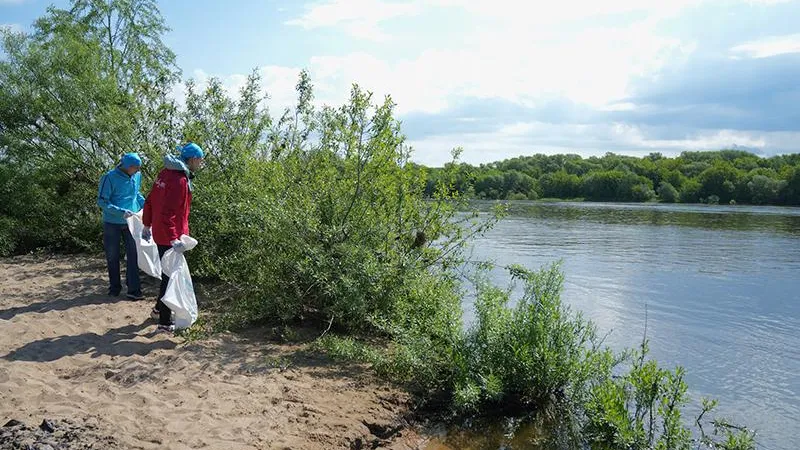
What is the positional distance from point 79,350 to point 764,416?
730 centimetres

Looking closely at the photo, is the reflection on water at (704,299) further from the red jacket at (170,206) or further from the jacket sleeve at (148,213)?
the jacket sleeve at (148,213)

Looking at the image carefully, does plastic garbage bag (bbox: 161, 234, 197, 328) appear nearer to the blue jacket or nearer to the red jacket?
the red jacket

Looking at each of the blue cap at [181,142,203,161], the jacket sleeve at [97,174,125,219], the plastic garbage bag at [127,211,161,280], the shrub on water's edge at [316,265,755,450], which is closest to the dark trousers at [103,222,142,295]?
the jacket sleeve at [97,174,125,219]

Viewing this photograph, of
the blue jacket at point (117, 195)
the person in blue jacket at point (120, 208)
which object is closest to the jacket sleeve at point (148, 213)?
the person in blue jacket at point (120, 208)

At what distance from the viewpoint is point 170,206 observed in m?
6.94

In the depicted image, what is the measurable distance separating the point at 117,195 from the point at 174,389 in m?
3.67

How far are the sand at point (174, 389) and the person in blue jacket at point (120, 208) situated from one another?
30.3 inches

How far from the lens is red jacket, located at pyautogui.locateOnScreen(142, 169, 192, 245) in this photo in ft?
22.7

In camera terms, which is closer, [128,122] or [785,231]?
[128,122]

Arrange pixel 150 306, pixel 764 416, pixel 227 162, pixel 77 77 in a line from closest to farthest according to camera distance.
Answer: pixel 764 416, pixel 150 306, pixel 227 162, pixel 77 77

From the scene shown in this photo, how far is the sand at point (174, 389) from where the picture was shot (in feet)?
15.8

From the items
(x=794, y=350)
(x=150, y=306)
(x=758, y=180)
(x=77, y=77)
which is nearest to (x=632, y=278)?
(x=794, y=350)

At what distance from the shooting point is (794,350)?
9977 mm

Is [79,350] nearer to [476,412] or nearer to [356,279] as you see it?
[356,279]
